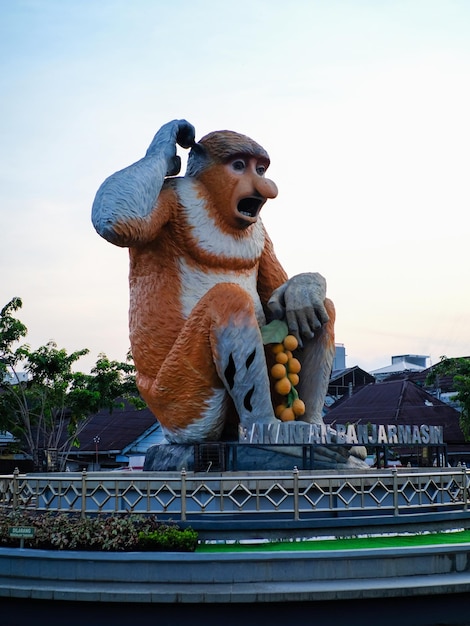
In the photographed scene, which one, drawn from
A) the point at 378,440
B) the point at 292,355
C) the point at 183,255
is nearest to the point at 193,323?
the point at 183,255

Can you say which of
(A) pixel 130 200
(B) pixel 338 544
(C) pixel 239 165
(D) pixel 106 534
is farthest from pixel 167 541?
(C) pixel 239 165

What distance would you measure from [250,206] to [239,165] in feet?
2.65

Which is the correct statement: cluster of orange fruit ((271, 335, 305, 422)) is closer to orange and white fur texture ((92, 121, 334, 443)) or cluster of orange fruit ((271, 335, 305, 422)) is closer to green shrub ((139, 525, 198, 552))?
orange and white fur texture ((92, 121, 334, 443))

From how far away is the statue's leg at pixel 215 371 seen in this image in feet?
44.1

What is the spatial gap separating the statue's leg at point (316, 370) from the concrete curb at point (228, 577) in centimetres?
584

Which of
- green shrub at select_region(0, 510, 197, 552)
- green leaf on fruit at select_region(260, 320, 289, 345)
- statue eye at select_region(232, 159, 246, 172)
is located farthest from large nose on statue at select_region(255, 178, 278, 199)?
green shrub at select_region(0, 510, 197, 552)

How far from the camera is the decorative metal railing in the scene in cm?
1002

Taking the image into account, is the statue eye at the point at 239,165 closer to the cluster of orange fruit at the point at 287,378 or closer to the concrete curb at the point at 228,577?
the cluster of orange fruit at the point at 287,378

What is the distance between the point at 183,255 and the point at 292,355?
2.90 meters

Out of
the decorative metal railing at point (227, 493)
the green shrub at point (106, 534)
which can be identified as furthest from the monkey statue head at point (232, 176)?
the green shrub at point (106, 534)

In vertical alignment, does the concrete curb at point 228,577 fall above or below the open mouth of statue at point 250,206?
below

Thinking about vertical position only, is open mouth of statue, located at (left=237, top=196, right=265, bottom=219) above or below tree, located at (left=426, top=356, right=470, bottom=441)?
above

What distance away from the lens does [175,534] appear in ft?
30.7

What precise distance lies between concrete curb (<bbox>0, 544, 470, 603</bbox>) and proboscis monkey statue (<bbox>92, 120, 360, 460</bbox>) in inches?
→ 186
